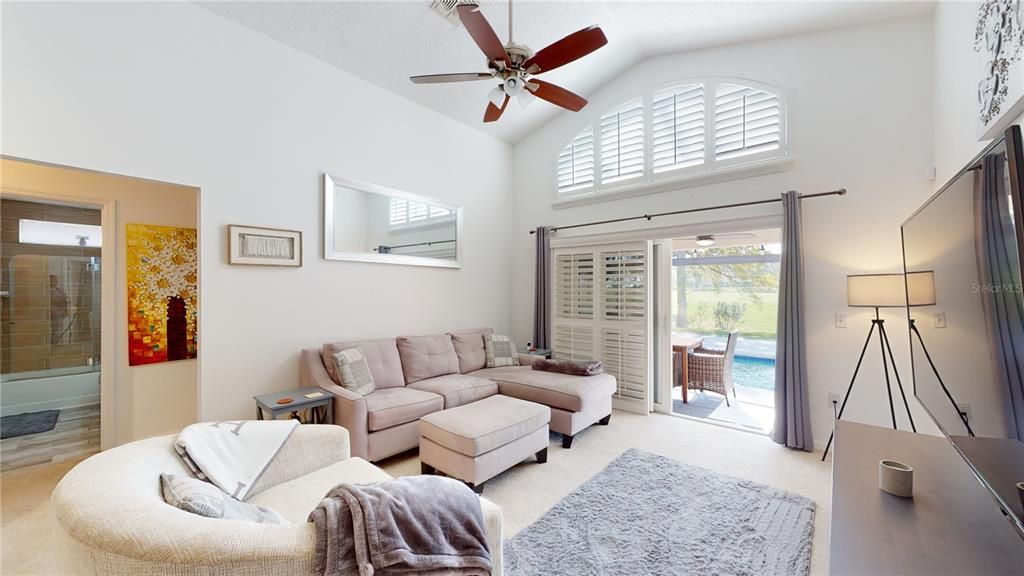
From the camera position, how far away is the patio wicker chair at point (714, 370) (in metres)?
4.37

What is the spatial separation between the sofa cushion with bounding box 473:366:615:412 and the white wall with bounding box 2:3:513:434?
1.16m

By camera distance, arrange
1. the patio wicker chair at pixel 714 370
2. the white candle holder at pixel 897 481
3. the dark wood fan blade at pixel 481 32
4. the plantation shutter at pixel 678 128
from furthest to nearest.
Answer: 1. the patio wicker chair at pixel 714 370
2. the plantation shutter at pixel 678 128
3. the dark wood fan blade at pixel 481 32
4. the white candle holder at pixel 897 481

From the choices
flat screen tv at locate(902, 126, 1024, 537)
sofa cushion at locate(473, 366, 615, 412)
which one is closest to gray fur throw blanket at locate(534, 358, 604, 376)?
sofa cushion at locate(473, 366, 615, 412)

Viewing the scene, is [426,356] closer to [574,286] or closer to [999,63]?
[574,286]

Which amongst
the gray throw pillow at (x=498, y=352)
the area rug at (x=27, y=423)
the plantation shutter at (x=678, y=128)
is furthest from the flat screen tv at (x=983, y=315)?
the area rug at (x=27, y=423)

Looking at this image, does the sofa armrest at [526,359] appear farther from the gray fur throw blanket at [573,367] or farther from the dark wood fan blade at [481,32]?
the dark wood fan blade at [481,32]

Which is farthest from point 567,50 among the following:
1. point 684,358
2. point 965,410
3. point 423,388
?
point 684,358

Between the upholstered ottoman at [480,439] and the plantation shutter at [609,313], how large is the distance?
5.47 ft

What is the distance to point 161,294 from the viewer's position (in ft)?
10.9

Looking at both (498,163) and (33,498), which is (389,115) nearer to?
(498,163)

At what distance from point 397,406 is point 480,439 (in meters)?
0.84

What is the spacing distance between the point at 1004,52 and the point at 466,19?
2.35m

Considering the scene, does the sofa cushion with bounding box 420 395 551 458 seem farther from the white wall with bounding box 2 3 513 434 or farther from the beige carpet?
the white wall with bounding box 2 3 513 434

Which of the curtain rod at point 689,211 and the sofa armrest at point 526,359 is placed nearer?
the curtain rod at point 689,211
